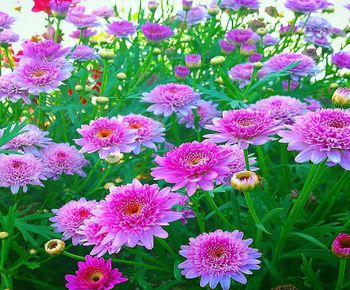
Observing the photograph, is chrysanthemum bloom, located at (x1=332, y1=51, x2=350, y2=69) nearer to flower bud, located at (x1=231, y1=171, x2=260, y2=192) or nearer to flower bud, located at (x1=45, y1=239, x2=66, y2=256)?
flower bud, located at (x1=231, y1=171, x2=260, y2=192)

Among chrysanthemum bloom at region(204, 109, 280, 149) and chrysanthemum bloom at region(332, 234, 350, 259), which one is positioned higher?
chrysanthemum bloom at region(204, 109, 280, 149)

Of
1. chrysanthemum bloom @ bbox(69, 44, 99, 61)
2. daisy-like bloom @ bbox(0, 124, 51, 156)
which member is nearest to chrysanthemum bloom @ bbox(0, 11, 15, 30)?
chrysanthemum bloom @ bbox(69, 44, 99, 61)

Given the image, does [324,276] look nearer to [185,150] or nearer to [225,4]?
[185,150]

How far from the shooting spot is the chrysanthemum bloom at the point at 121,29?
2421mm

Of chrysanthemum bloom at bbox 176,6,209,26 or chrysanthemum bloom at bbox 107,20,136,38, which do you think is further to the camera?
chrysanthemum bloom at bbox 176,6,209,26

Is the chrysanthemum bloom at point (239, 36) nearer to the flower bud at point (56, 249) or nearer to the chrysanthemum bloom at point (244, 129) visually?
the chrysanthemum bloom at point (244, 129)

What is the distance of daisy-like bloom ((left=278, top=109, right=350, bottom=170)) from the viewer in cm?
115

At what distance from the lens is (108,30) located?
246cm

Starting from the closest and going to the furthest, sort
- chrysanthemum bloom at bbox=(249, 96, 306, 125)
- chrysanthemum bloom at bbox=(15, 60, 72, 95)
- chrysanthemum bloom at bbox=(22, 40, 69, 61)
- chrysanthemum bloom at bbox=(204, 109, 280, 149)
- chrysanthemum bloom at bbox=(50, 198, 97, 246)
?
chrysanthemum bloom at bbox=(204, 109, 280, 149) < chrysanthemum bloom at bbox=(50, 198, 97, 246) < chrysanthemum bloom at bbox=(249, 96, 306, 125) < chrysanthemum bloom at bbox=(15, 60, 72, 95) < chrysanthemum bloom at bbox=(22, 40, 69, 61)

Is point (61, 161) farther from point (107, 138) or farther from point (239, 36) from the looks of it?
point (239, 36)

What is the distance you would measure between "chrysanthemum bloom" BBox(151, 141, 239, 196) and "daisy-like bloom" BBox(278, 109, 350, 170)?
0.15 meters

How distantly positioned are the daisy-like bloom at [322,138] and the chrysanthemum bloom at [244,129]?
53 mm

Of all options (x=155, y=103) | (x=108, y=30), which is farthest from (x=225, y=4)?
(x=155, y=103)

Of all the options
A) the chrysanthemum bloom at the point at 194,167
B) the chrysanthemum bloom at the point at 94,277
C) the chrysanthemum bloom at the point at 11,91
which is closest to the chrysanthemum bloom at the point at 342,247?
the chrysanthemum bloom at the point at 194,167
